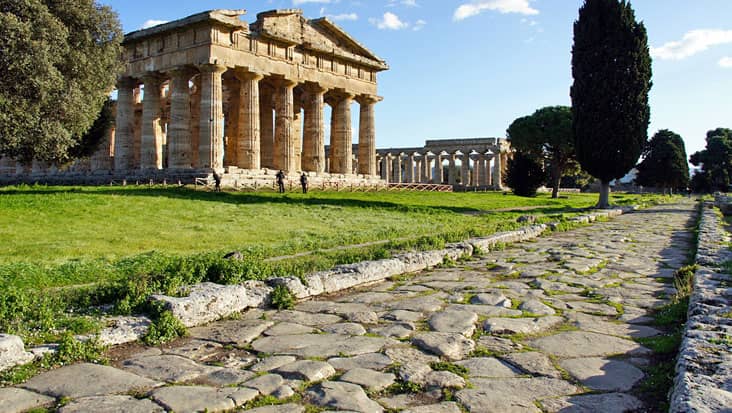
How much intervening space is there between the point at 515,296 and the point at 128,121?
3455cm

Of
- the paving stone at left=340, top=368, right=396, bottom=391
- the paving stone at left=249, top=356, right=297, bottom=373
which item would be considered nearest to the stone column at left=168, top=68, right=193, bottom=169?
the paving stone at left=249, top=356, right=297, bottom=373

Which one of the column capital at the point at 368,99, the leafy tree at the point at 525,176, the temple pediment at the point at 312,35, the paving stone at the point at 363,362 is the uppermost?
the temple pediment at the point at 312,35

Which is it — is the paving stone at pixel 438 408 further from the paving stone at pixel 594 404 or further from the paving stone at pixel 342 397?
the paving stone at pixel 594 404

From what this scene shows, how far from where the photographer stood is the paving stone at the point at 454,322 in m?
4.84

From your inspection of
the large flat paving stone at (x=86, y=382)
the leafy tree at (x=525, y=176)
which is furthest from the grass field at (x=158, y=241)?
the leafy tree at (x=525, y=176)

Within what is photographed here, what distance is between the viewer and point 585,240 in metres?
12.7

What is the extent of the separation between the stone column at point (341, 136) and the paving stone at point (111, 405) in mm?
37797

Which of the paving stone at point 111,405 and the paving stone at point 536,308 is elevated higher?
the paving stone at point 111,405

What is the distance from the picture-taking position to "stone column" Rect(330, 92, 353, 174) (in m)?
41.2

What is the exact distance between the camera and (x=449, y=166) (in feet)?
238

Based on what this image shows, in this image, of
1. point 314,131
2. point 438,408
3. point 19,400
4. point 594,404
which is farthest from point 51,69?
point 314,131

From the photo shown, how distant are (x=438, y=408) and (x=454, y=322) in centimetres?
194

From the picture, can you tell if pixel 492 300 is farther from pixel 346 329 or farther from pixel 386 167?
pixel 386 167

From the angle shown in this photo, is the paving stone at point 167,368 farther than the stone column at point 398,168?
No
